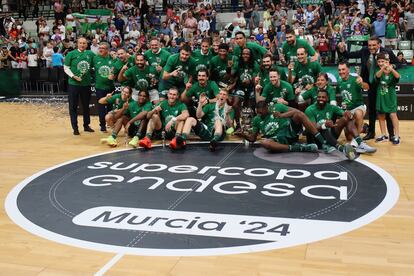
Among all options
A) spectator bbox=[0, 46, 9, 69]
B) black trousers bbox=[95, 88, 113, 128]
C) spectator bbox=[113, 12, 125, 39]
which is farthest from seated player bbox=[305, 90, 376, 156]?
spectator bbox=[0, 46, 9, 69]

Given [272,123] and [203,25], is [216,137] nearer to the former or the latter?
[272,123]

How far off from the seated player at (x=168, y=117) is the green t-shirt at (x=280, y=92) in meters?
1.24

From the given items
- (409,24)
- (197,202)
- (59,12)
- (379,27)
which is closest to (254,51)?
(197,202)

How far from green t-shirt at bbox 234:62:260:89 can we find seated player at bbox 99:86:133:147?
175 cm

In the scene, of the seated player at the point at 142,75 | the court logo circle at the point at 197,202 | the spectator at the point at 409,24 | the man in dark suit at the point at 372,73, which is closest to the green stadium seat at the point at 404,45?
the spectator at the point at 409,24

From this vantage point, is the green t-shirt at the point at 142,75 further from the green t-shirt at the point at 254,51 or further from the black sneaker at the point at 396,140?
the black sneaker at the point at 396,140

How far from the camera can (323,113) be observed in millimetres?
7082

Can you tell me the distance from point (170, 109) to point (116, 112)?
974mm

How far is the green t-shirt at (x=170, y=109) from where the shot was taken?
7648mm

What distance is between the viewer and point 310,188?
5391 mm

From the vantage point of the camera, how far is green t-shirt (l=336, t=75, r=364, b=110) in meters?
7.45

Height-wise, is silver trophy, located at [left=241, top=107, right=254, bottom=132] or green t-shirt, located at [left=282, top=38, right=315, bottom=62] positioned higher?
green t-shirt, located at [left=282, top=38, right=315, bottom=62]

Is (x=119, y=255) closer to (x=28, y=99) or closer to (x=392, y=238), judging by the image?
(x=392, y=238)

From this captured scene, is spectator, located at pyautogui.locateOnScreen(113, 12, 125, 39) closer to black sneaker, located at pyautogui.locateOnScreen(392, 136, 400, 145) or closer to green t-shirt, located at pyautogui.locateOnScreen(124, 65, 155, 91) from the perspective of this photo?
green t-shirt, located at pyautogui.locateOnScreen(124, 65, 155, 91)
